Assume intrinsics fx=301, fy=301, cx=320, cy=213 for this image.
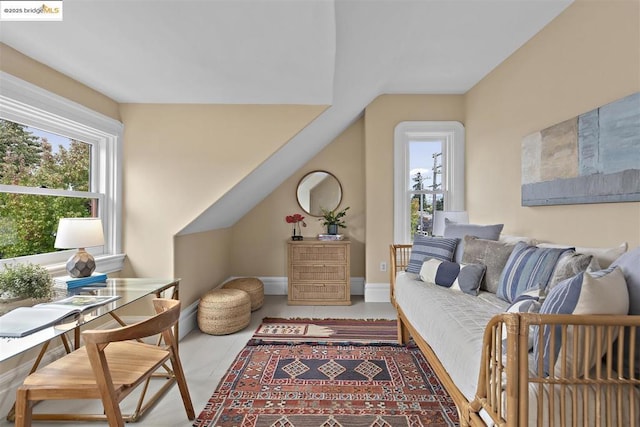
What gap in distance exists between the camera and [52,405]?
5.66 ft

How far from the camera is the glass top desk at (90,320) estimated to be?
1.05m

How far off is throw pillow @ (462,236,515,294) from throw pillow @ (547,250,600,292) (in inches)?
20.0

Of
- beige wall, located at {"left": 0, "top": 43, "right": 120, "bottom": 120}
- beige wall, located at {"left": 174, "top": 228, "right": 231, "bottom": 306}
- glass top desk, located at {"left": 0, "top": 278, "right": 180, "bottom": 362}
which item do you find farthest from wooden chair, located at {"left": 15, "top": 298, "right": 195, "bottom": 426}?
beige wall, located at {"left": 0, "top": 43, "right": 120, "bottom": 120}

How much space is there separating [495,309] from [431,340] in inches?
16.4

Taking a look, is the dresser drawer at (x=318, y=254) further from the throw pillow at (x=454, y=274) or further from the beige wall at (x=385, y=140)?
the throw pillow at (x=454, y=274)

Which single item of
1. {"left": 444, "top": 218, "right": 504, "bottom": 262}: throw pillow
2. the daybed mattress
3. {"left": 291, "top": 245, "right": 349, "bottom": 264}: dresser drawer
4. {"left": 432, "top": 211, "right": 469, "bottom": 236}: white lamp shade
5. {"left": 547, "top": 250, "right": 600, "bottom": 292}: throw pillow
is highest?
{"left": 432, "top": 211, "right": 469, "bottom": 236}: white lamp shade

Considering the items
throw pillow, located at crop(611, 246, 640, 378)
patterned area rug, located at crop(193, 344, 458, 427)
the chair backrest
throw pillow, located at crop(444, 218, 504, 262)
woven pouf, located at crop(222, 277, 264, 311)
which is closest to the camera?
throw pillow, located at crop(611, 246, 640, 378)

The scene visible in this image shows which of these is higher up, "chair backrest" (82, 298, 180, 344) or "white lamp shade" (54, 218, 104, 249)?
"white lamp shade" (54, 218, 104, 249)

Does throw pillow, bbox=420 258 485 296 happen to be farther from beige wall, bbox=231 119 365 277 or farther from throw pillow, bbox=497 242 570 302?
beige wall, bbox=231 119 365 277

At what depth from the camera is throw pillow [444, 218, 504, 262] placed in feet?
7.77

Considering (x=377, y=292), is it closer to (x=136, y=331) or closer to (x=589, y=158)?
(x=589, y=158)

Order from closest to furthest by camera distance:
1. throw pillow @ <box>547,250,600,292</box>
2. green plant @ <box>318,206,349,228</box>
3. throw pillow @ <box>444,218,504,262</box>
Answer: throw pillow @ <box>547,250,600,292</box>, throw pillow @ <box>444,218,504,262</box>, green plant @ <box>318,206,349,228</box>

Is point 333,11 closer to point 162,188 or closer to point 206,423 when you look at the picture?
point 162,188

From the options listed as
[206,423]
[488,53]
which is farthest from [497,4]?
[206,423]
